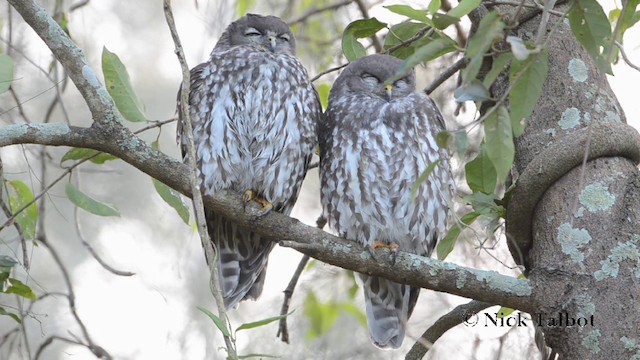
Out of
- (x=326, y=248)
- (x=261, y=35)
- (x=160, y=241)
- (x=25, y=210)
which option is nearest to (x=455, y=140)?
(x=326, y=248)

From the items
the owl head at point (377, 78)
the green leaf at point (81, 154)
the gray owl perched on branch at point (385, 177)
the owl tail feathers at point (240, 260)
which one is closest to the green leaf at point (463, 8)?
the gray owl perched on branch at point (385, 177)

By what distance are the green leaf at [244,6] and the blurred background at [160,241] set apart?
0.4 inches

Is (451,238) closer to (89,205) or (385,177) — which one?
(385,177)

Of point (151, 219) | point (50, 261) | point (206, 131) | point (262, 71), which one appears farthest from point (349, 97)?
point (50, 261)

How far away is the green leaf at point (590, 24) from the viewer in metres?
1.86

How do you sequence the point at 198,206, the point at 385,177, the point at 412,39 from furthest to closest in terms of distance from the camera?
the point at 385,177 → the point at 412,39 → the point at 198,206

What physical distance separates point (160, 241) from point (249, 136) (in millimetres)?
2790

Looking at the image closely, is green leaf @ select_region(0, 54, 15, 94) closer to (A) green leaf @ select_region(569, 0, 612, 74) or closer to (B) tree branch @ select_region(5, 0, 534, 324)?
(B) tree branch @ select_region(5, 0, 534, 324)

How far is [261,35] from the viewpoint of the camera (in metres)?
4.14

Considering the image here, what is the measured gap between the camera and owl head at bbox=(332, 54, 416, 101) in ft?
13.1

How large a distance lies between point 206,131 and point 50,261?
334 centimetres

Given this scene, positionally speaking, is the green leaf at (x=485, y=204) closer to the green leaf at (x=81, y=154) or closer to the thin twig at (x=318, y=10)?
the green leaf at (x=81, y=154)

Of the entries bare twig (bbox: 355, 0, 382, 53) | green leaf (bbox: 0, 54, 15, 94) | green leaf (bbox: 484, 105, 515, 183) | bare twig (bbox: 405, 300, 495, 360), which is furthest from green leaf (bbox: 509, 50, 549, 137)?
bare twig (bbox: 355, 0, 382, 53)

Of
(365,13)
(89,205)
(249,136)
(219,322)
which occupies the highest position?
(365,13)
